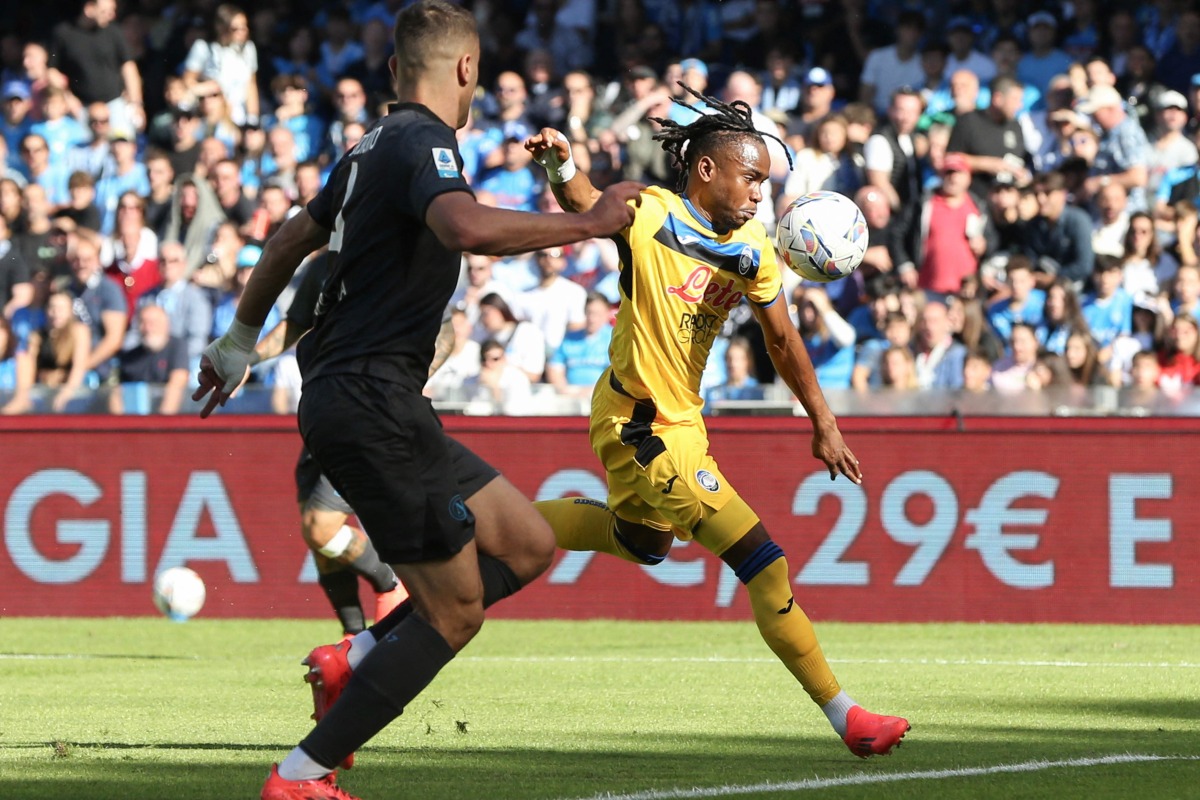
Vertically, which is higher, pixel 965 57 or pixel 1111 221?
pixel 965 57

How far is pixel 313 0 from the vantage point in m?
21.2

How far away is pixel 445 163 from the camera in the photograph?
17.3 feet

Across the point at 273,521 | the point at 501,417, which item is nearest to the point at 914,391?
the point at 501,417

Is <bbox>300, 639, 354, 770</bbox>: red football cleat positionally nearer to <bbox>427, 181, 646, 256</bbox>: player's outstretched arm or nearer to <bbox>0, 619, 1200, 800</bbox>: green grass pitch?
<bbox>0, 619, 1200, 800</bbox>: green grass pitch

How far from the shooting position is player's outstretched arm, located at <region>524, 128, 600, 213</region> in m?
6.57

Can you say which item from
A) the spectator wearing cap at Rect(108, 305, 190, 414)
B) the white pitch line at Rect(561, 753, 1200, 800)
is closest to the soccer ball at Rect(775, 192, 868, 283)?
the white pitch line at Rect(561, 753, 1200, 800)

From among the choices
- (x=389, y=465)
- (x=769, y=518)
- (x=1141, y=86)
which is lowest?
(x=769, y=518)

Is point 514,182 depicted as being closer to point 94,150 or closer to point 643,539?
point 94,150

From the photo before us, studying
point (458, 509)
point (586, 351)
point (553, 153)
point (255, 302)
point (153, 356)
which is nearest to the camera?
point (458, 509)

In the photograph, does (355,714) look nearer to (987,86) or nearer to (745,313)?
(745,313)

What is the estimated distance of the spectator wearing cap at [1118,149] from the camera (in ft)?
52.3

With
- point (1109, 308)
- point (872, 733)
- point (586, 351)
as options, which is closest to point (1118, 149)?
point (1109, 308)

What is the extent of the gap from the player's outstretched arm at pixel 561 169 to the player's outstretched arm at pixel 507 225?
1289mm

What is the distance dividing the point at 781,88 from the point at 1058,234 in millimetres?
3609
